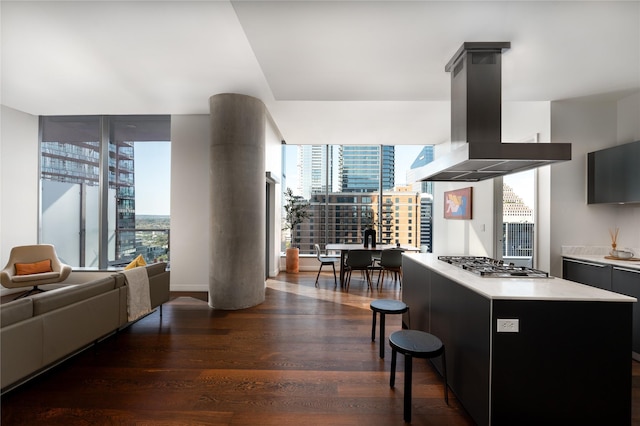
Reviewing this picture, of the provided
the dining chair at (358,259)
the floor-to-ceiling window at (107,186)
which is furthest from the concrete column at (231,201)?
the dining chair at (358,259)

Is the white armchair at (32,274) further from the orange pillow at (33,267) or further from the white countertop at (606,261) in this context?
the white countertop at (606,261)

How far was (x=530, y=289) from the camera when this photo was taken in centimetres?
178

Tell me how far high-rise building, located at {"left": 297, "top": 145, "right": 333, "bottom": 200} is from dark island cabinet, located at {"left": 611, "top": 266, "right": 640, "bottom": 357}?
5.40 metres

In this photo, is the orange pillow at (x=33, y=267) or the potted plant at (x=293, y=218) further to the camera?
the potted plant at (x=293, y=218)

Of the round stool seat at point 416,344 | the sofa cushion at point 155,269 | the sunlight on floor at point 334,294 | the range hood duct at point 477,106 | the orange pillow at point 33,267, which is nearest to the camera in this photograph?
the round stool seat at point 416,344

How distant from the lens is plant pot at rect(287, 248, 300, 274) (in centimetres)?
681

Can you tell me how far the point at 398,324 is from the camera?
3.66 metres

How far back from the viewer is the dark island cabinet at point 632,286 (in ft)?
8.84

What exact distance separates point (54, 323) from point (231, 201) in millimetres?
2317

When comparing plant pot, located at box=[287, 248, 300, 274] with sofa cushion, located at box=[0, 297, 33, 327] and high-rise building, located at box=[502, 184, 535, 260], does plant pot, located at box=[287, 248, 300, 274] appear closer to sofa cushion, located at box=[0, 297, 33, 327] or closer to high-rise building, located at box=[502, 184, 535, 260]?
high-rise building, located at box=[502, 184, 535, 260]

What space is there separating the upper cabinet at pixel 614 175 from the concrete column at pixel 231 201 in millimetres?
4469

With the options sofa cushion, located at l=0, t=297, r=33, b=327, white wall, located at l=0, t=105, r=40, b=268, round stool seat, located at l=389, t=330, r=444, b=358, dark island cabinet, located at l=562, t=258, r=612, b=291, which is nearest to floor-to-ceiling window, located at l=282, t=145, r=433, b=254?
dark island cabinet, located at l=562, t=258, r=612, b=291

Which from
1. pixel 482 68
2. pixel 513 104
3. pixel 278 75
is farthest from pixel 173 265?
pixel 513 104

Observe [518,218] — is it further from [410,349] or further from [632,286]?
[410,349]
